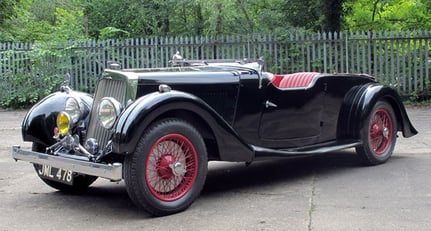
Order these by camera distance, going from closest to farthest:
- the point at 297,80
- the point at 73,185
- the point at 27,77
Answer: the point at 73,185
the point at 297,80
the point at 27,77

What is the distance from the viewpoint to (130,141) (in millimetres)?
4617

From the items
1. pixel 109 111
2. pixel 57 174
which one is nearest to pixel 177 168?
pixel 109 111

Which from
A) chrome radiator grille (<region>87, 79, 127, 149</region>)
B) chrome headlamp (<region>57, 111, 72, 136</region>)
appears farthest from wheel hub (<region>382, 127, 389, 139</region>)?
chrome headlamp (<region>57, 111, 72, 136</region>)

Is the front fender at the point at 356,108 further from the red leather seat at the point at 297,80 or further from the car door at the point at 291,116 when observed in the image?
the red leather seat at the point at 297,80

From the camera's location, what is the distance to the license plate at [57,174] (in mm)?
5252

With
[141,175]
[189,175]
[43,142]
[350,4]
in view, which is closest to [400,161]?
[189,175]

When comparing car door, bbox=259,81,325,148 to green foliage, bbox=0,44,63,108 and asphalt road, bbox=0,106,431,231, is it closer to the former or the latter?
asphalt road, bbox=0,106,431,231

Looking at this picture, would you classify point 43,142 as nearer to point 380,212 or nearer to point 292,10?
point 380,212

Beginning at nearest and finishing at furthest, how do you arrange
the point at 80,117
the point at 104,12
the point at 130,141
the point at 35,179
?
the point at 130,141 < the point at 80,117 < the point at 35,179 < the point at 104,12

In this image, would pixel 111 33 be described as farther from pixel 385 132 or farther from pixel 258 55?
pixel 385 132

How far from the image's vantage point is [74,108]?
5582mm

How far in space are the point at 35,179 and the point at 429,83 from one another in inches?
410

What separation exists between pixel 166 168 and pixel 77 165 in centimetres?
78

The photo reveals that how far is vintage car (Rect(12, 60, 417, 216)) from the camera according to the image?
476 cm
